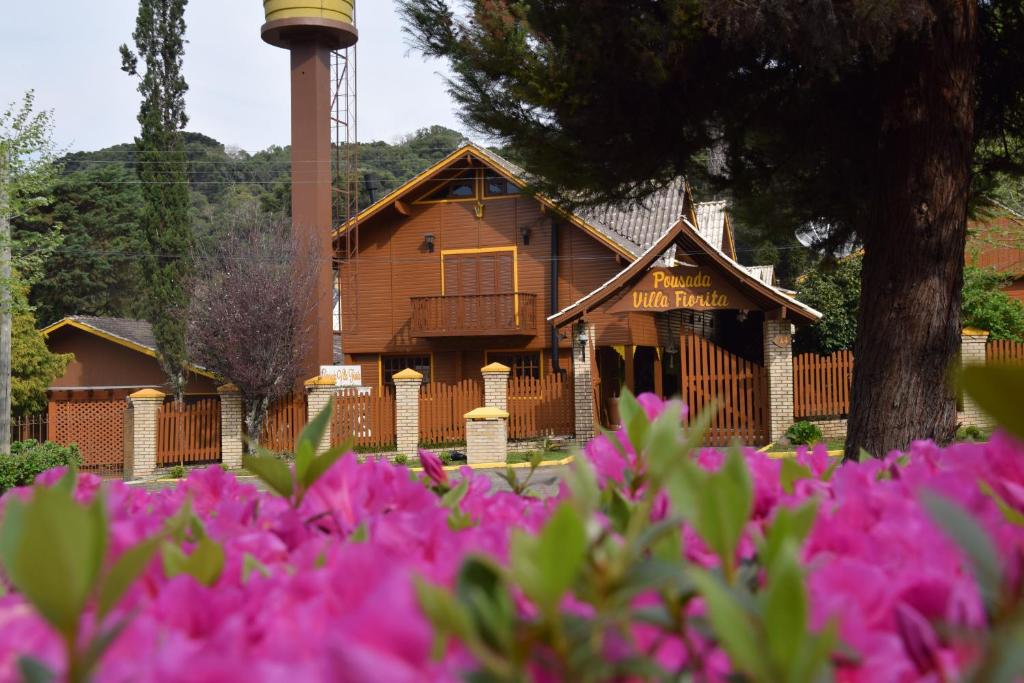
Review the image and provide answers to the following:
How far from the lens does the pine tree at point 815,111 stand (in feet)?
19.7

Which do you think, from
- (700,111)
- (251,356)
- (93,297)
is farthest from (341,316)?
(93,297)

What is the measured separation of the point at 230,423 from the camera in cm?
2058

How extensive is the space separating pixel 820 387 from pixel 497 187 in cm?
1106

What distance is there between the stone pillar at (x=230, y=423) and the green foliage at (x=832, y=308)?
49.5 feet

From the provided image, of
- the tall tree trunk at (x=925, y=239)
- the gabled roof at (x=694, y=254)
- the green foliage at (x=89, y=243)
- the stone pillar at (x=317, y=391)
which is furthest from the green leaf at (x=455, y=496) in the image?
the green foliage at (x=89, y=243)

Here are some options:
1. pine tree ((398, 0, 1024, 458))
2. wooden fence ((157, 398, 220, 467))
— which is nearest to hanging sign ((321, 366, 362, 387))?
wooden fence ((157, 398, 220, 467))

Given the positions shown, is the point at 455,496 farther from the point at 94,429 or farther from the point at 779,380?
the point at 94,429

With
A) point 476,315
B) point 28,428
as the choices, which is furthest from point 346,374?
point 28,428

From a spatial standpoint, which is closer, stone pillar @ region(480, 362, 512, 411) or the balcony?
stone pillar @ region(480, 362, 512, 411)

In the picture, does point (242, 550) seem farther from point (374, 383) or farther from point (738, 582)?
point (374, 383)

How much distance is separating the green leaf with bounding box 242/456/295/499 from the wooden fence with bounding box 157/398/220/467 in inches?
797

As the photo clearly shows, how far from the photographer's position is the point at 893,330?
20.0 feet

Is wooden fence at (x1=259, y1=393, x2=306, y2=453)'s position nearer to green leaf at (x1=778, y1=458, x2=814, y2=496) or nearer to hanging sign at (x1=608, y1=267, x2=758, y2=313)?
hanging sign at (x1=608, y1=267, x2=758, y2=313)

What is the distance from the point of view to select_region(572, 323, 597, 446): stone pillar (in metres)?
19.7
